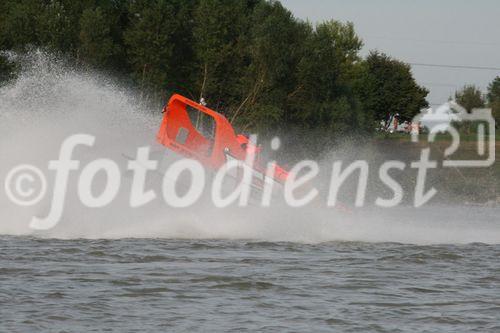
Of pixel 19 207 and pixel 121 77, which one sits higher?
pixel 121 77

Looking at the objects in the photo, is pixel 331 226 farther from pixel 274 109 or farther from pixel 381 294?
pixel 274 109

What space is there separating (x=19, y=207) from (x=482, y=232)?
9426 mm

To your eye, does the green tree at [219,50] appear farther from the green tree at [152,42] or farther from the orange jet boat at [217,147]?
the orange jet boat at [217,147]

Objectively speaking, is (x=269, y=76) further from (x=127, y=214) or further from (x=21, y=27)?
(x=127, y=214)

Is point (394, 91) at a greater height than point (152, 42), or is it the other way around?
point (394, 91)

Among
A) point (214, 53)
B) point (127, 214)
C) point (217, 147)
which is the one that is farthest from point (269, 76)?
point (127, 214)

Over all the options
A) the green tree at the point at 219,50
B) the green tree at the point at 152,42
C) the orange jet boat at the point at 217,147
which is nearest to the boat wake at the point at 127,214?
the orange jet boat at the point at 217,147

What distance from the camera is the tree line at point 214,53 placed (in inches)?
2083

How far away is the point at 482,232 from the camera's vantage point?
2230 centimetres

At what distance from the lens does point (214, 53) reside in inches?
2185

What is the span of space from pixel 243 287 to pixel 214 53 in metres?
42.5

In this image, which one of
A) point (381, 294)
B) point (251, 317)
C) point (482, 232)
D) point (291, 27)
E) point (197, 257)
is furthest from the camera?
point (291, 27)

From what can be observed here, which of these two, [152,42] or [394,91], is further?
[394,91]

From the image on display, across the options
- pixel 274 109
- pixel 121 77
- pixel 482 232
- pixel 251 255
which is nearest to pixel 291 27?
pixel 274 109
